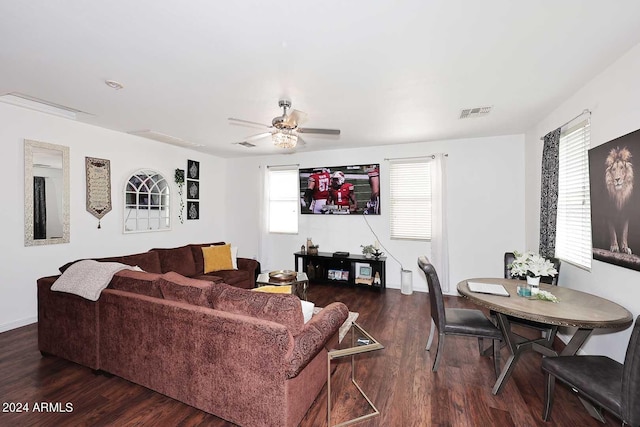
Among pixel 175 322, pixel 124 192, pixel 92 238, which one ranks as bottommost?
pixel 175 322

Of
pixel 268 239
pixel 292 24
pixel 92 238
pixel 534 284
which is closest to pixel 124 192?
pixel 92 238

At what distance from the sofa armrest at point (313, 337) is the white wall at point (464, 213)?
10.6ft

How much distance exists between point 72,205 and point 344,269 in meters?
4.29

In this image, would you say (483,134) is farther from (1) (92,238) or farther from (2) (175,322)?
(1) (92,238)

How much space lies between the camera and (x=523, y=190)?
441 cm

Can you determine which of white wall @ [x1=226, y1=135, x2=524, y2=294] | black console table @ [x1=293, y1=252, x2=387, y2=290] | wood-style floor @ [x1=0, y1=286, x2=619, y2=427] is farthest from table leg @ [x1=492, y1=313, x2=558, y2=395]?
black console table @ [x1=293, y1=252, x2=387, y2=290]

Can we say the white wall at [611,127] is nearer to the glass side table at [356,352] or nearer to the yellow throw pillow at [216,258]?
the glass side table at [356,352]

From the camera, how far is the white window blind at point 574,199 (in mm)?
2693

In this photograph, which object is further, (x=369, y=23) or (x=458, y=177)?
(x=458, y=177)

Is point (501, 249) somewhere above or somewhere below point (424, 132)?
below

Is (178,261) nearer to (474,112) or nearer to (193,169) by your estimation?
(193,169)

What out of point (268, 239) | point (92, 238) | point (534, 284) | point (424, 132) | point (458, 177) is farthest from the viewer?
point (268, 239)

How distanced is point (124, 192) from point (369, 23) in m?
4.40

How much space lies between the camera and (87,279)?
2.39 m
